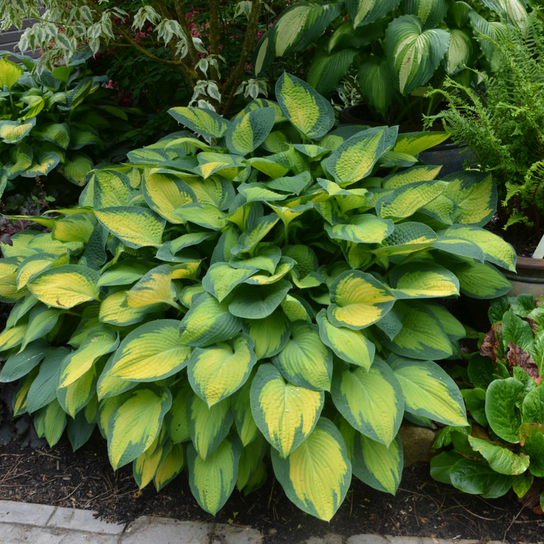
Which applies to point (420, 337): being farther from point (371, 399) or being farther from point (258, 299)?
point (258, 299)

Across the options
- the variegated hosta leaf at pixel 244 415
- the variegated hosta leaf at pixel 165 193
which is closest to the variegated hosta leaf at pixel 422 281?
the variegated hosta leaf at pixel 244 415

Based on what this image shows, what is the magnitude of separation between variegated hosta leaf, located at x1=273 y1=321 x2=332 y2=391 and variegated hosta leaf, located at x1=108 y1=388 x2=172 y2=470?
1.23ft

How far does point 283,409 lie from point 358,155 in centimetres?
92

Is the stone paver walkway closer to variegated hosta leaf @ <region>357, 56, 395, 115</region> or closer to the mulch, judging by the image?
the mulch

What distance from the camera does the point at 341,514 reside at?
1.55 metres

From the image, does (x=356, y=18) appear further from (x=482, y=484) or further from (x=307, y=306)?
(x=482, y=484)

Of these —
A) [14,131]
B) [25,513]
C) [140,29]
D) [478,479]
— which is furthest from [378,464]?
[14,131]

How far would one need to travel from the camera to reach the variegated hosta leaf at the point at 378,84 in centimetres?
203

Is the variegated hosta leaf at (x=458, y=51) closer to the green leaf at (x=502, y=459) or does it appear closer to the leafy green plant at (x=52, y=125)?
the green leaf at (x=502, y=459)

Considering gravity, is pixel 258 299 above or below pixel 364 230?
below

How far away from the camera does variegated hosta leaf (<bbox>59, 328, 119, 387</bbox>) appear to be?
146cm

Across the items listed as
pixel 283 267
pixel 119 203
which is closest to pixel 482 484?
pixel 283 267

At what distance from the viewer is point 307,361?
1373 mm

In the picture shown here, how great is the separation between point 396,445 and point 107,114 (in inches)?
101
